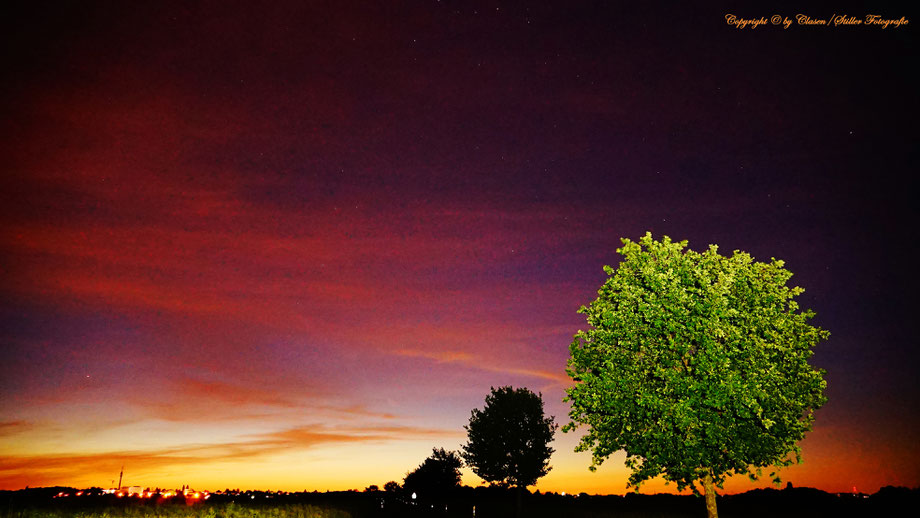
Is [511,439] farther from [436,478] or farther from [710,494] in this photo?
[710,494]

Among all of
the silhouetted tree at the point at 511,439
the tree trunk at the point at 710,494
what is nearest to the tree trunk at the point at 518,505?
the silhouetted tree at the point at 511,439

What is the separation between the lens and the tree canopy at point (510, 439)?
5778cm

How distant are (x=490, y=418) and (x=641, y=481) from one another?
3667cm

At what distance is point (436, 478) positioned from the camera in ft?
236

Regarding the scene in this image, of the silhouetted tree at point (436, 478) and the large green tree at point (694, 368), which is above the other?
the large green tree at point (694, 368)

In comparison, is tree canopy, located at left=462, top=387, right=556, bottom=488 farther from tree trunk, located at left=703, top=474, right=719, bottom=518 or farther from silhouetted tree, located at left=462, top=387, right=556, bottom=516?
tree trunk, located at left=703, top=474, right=719, bottom=518

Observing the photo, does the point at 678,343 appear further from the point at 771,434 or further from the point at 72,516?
the point at 72,516

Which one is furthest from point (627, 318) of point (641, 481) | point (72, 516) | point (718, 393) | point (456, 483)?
point (456, 483)

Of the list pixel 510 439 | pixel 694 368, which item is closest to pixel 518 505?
pixel 510 439

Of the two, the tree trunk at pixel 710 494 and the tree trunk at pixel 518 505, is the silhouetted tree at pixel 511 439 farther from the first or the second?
the tree trunk at pixel 710 494

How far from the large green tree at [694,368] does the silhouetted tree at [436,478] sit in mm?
50288

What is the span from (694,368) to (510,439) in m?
38.4

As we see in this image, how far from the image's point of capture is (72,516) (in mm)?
35281

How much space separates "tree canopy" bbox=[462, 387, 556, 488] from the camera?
190 ft
